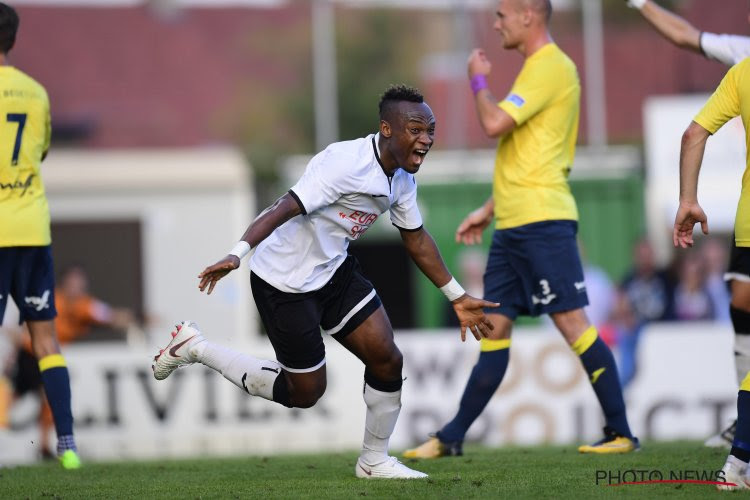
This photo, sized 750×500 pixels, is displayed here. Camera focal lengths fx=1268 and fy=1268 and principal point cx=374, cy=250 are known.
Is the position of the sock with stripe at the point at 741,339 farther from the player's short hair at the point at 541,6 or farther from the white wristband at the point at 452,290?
the player's short hair at the point at 541,6

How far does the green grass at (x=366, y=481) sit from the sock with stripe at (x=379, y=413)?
0.70 ft

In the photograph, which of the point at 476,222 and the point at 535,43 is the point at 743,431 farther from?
the point at 535,43

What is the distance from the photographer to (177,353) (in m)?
7.29

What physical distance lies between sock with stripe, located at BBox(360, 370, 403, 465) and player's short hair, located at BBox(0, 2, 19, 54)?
3.23m

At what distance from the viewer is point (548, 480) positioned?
6680 mm

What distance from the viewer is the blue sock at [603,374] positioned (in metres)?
8.03

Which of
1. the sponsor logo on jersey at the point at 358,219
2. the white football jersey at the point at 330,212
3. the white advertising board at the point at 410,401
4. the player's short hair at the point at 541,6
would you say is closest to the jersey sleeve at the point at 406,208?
the white football jersey at the point at 330,212

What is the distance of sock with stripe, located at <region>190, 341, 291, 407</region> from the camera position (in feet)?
23.3

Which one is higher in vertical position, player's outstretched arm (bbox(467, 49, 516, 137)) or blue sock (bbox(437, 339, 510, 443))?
player's outstretched arm (bbox(467, 49, 516, 137))

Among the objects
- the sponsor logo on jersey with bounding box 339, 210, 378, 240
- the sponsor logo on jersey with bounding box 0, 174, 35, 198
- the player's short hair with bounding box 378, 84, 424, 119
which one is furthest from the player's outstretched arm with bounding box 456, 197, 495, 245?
the sponsor logo on jersey with bounding box 0, 174, 35, 198

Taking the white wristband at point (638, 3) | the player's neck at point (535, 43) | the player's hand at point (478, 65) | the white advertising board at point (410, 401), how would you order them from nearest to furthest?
the player's hand at point (478, 65)
the player's neck at point (535, 43)
the white wristband at point (638, 3)
the white advertising board at point (410, 401)

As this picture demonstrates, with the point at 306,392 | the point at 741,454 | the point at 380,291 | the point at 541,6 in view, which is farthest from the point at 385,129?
the point at 380,291

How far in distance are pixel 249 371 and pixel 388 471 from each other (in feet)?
3.16

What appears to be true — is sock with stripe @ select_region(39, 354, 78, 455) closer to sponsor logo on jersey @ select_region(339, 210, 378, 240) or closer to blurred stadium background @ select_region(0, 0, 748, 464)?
blurred stadium background @ select_region(0, 0, 748, 464)
